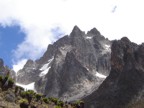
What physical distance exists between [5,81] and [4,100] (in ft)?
38.8

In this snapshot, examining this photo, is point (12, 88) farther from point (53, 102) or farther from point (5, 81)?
point (53, 102)

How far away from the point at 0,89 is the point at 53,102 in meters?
37.5

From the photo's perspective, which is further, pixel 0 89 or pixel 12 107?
pixel 0 89

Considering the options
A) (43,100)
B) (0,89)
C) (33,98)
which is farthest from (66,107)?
(0,89)

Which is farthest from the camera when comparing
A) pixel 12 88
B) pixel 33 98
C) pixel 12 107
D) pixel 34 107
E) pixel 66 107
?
pixel 66 107

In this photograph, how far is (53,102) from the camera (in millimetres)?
125688

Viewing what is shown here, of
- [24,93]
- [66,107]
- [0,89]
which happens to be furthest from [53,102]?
[0,89]

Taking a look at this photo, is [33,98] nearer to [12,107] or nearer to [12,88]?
[12,88]

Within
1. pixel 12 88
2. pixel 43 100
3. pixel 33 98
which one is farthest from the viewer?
pixel 43 100

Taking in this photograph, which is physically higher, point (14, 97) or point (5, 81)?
point (5, 81)

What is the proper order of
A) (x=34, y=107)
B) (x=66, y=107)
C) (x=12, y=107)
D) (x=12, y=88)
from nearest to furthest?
(x=12, y=107) < (x=34, y=107) < (x=12, y=88) < (x=66, y=107)

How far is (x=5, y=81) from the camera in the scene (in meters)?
96.9

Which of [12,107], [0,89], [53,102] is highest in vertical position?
[53,102]

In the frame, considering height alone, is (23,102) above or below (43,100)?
below
